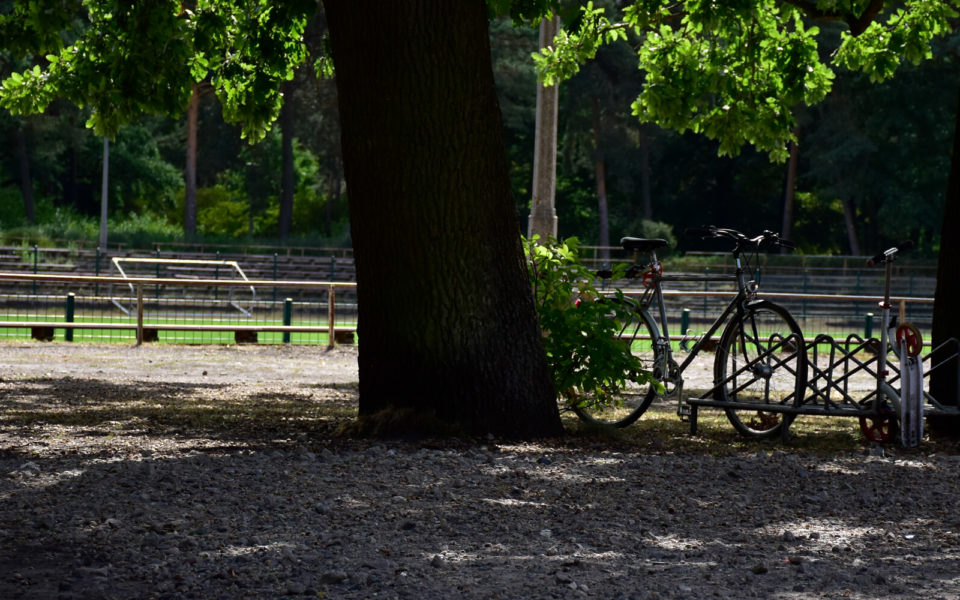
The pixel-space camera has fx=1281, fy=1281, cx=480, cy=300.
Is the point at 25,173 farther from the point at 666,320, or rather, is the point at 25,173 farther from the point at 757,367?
the point at 757,367

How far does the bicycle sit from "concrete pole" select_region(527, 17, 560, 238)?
5.58 m

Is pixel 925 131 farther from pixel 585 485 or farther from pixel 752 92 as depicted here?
pixel 585 485

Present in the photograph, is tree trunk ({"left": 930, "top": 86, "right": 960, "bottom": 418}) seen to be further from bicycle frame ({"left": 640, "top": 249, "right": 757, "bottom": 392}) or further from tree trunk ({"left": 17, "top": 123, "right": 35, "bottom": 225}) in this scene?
tree trunk ({"left": 17, "top": 123, "right": 35, "bottom": 225})

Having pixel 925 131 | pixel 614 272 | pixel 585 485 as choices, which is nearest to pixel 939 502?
pixel 585 485

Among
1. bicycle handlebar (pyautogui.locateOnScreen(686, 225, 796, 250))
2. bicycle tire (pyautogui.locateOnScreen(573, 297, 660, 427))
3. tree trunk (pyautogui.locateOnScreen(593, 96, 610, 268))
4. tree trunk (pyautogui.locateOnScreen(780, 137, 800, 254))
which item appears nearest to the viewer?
bicycle handlebar (pyautogui.locateOnScreen(686, 225, 796, 250))

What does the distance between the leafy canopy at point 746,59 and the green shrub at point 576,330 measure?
4.41 metres

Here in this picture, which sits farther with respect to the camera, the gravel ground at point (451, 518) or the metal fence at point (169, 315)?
the metal fence at point (169, 315)

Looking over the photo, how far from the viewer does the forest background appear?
52.4 metres

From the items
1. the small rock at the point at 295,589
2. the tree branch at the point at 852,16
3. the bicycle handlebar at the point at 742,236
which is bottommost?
the small rock at the point at 295,589

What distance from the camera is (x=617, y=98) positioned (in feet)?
192

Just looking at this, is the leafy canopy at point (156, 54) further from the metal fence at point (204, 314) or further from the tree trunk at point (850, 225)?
the tree trunk at point (850, 225)

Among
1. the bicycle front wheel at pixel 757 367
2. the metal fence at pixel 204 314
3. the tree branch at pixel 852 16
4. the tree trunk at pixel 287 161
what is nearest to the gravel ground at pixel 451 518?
the bicycle front wheel at pixel 757 367

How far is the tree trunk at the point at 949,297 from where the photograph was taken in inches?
337

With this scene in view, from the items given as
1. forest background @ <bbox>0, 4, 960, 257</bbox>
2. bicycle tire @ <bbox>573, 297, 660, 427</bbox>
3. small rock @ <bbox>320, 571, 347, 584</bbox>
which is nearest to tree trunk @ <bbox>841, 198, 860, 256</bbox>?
forest background @ <bbox>0, 4, 960, 257</bbox>
